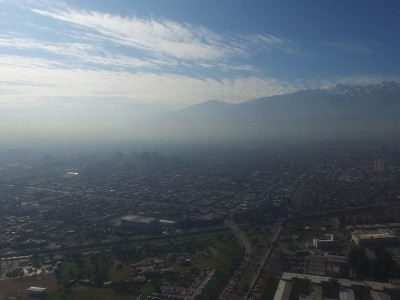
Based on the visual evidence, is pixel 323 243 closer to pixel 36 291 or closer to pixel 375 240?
pixel 375 240

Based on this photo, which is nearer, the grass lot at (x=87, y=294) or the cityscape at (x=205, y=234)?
the grass lot at (x=87, y=294)

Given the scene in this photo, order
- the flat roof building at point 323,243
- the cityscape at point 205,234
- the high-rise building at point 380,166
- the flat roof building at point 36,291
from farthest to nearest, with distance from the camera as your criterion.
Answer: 1. the high-rise building at point 380,166
2. the flat roof building at point 323,243
3. the cityscape at point 205,234
4. the flat roof building at point 36,291

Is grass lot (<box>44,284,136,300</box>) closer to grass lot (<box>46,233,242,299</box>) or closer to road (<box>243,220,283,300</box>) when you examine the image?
grass lot (<box>46,233,242,299</box>)

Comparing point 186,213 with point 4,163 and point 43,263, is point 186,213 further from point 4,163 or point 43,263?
point 4,163

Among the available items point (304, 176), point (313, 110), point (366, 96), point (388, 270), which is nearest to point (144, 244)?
point (388, 270)

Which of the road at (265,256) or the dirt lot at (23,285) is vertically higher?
the road at (265,256)

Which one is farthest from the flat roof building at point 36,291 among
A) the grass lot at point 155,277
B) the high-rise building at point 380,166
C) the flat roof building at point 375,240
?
the high-rise building at point 380,166

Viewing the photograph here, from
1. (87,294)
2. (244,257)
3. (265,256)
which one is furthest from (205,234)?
(87,294)

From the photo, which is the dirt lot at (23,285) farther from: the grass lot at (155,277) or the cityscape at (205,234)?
the grass lot at (155,277)

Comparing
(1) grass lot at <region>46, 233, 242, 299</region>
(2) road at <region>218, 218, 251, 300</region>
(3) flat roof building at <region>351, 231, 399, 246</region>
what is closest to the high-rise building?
(2) road at <region>218, 218, 251, 300</region>
